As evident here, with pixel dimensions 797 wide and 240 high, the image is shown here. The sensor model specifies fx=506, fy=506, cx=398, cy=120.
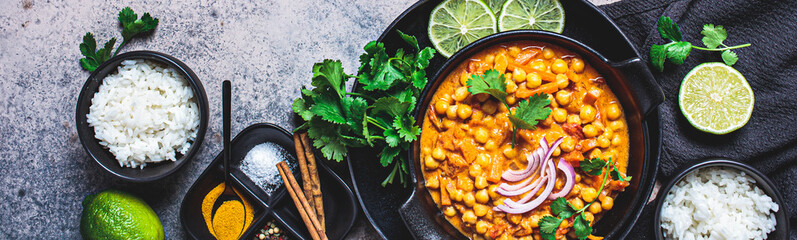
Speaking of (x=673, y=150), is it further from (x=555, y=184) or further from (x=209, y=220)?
(x=209, y=220)

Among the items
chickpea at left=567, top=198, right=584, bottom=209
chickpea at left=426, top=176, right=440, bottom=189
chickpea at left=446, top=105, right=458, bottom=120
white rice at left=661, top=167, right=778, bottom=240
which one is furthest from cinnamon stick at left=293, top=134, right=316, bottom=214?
white rice at left=661, top=167, right=778, bottom=240

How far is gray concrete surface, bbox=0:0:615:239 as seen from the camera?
3.40 metres

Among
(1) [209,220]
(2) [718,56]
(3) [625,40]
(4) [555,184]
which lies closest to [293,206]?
(1) [209,220]

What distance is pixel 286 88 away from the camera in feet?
11.2

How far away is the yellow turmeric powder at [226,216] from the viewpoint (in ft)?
10.7

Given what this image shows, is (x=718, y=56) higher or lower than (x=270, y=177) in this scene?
higher

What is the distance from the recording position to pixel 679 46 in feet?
10.1

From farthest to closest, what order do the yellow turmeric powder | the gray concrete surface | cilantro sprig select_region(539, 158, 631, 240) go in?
the gray concrete surface, the yellow turmeric powder, cilantro sprig select_region(539, 158, 631, 240)

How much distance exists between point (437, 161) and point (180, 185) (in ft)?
5.94

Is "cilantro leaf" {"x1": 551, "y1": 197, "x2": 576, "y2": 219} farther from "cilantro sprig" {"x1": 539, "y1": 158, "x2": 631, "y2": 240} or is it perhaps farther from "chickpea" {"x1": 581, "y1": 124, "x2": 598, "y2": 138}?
"chickpea" {"x1": 581, "y1": 124, "x2": 598, "y2": 138}

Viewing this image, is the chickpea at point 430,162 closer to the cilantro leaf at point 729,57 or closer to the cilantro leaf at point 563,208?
the cilantro leaf at point 563,208

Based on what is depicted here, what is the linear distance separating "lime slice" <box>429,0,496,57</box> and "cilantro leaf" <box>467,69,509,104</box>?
0.53 m

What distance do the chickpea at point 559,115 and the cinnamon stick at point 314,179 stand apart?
1.46 metres

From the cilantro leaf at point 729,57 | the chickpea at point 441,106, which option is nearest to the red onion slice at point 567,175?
the chickpea at point 441,106
